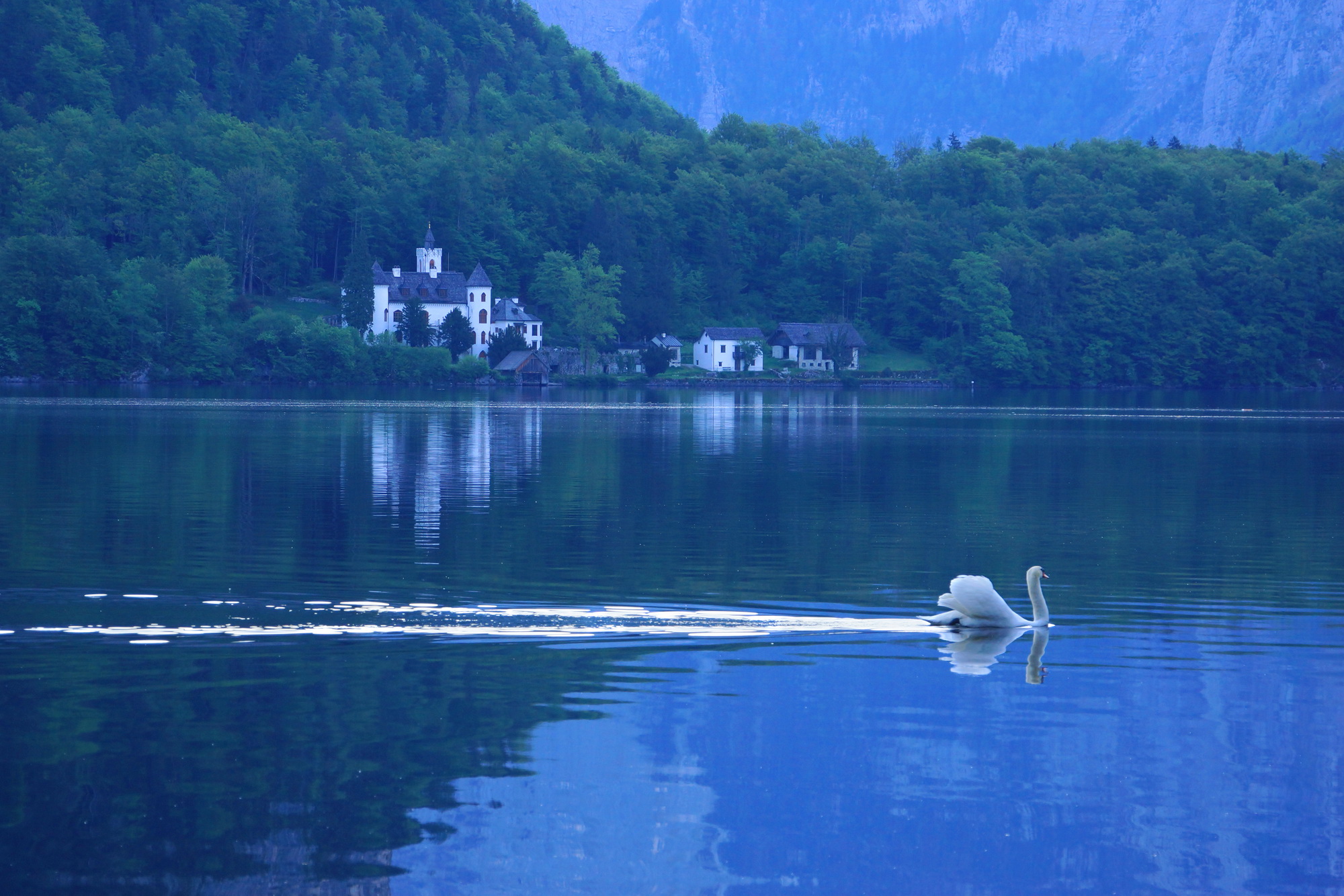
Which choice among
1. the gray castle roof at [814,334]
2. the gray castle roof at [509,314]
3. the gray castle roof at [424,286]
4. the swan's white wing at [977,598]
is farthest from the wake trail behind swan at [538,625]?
the gray castle roof at [814,334]

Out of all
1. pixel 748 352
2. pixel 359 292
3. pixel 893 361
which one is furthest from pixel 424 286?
pixel 893 361

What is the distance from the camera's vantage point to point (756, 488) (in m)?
44.4

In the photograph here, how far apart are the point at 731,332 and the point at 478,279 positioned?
28.5m

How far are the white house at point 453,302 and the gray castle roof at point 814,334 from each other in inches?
1114

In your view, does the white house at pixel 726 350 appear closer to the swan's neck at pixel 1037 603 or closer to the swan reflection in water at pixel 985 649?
the swan's neck at pixel 1037 603

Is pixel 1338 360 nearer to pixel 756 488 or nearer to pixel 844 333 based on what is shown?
pixel 844 333

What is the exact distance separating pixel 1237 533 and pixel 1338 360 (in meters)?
168

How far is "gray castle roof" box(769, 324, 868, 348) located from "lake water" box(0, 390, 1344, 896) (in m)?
143

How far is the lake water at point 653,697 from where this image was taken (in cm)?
1238

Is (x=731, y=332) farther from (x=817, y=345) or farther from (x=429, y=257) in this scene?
(x=429, y=257)

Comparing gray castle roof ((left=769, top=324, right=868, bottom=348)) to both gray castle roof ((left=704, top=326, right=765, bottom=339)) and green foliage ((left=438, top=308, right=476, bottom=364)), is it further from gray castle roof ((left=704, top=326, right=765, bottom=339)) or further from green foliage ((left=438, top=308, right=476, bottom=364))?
green foliage ((left=438, top=308, right=476, bottom=364))

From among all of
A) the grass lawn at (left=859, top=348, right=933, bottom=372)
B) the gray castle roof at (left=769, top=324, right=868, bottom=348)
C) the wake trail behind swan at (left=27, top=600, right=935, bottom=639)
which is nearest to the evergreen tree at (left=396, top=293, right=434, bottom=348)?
the gray castle roof at (left=769, top=324, right=868, bottom=348)

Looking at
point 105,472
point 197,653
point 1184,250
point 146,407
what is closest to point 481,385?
point 146,407

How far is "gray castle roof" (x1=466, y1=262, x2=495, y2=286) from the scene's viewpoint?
178 metres
